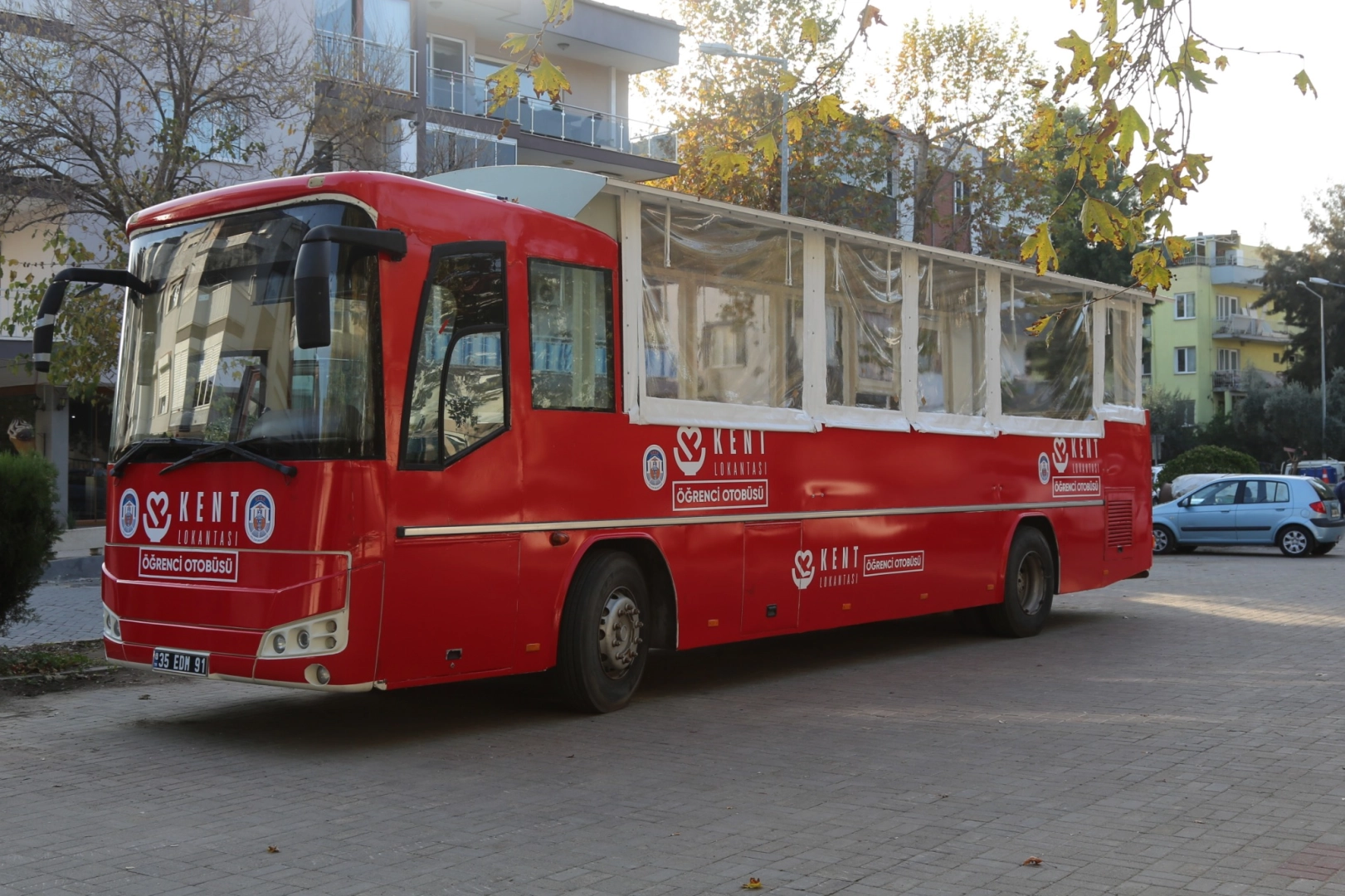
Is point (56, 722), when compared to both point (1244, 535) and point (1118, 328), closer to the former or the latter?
point (1118, 328)

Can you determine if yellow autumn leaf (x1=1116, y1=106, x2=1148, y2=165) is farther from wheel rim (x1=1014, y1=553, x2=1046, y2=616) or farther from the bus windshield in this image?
wheel rim (x1=1014, y1=553, x2=1046, y2=616)

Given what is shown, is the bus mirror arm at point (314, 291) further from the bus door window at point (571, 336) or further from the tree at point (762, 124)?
the tree at point (762, 124)

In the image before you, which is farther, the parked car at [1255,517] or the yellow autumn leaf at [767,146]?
the parked car at [1255,517]

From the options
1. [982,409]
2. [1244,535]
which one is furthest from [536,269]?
[1244,535]

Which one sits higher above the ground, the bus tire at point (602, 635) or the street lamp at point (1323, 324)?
the street lamp at point (1323, 324)

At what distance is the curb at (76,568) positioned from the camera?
64.8ft

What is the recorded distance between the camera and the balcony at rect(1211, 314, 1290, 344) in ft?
263

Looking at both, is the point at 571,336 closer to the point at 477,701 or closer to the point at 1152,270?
the point at 477,701

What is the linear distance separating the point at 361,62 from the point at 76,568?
8.15 metres

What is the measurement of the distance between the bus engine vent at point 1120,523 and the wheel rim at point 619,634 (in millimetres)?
7544

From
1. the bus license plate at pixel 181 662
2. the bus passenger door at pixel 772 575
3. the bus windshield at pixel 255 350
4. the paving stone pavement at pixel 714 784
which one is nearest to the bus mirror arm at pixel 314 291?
the bus windshield at pixel 255 350

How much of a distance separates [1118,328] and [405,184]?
32.7ft

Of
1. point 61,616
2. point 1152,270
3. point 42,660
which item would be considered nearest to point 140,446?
point 42,660

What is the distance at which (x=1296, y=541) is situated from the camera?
90.5 feet
